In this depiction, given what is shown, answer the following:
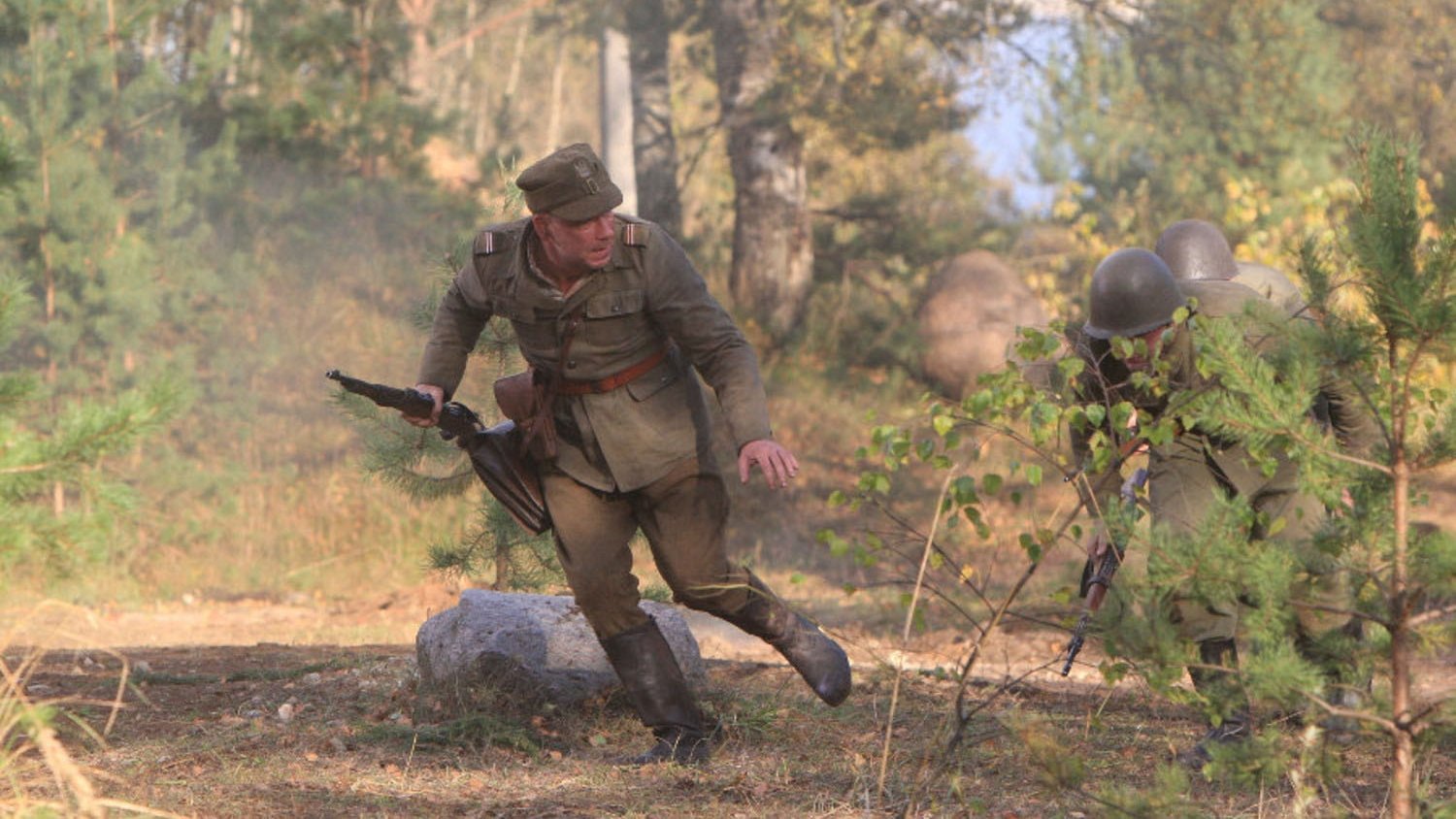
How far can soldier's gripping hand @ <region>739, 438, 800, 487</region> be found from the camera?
4809 mm

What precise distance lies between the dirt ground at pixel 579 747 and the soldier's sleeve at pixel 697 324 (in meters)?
0.92

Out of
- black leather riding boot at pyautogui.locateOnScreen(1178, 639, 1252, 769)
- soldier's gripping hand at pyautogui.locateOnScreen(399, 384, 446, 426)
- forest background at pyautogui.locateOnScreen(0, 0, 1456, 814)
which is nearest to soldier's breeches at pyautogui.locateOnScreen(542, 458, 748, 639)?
soldier's gripping hand at pyautogui.locateOnScreen(399, 384, 446, 426)

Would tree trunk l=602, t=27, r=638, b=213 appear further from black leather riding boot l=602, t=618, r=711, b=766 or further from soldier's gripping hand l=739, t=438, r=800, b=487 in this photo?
soldier's gripping hand l=739, t=438, r=800, b=487

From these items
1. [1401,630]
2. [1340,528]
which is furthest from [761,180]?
[1401,630]

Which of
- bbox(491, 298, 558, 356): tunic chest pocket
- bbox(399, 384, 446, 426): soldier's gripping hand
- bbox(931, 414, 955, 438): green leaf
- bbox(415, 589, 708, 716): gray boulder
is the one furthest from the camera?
bbox(415, 589, 708, 716): gray boulder

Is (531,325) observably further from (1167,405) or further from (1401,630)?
(1401,630)

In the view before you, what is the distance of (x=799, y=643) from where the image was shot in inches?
211

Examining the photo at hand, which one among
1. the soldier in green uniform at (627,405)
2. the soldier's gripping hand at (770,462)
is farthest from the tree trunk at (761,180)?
the soldier's gripping hand at (770,462)

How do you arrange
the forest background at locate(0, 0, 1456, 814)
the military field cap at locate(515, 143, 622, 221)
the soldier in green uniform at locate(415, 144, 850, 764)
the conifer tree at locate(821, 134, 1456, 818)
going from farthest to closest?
the forest background at locate(0, 0, 1456, 814) < the soldier in green uniform at locate(415, 144, 850, 764) < the military field cap at locate(515, 143, 622, 221) < the conifer tree at locate(821, 134, 1456, 818)

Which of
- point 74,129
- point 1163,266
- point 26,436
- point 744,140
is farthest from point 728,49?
point 26,436

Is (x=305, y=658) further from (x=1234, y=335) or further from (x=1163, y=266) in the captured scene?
(x=1234, y=335)

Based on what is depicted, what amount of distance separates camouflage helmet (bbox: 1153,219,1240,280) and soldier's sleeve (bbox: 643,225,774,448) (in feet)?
7.33

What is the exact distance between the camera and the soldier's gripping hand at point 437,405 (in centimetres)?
533

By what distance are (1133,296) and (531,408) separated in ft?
6.32
